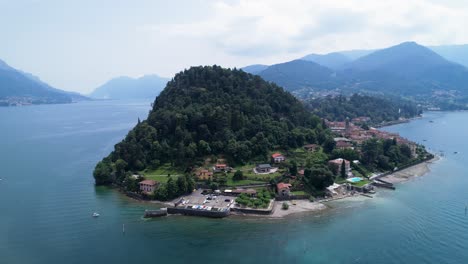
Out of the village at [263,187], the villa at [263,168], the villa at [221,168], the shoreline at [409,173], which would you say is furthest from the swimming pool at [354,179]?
the villa at [221,168]

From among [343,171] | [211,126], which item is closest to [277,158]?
[343,171]

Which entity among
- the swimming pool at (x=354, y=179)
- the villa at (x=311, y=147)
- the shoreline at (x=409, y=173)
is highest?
the villa at (x=311, y=147)

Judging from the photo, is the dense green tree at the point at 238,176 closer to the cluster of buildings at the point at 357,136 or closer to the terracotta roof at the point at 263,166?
the terracotta roof at the point at 263,166

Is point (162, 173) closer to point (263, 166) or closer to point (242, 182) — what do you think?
point (242, 182)

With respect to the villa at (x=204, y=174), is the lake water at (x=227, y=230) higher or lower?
lower

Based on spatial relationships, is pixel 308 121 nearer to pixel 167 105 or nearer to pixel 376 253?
pixel 167 105

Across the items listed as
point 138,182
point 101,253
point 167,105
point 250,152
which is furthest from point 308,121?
point 101,253

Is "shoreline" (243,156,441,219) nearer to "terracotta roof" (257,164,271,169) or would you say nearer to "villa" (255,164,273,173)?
"villa" (255,164,273,173)
